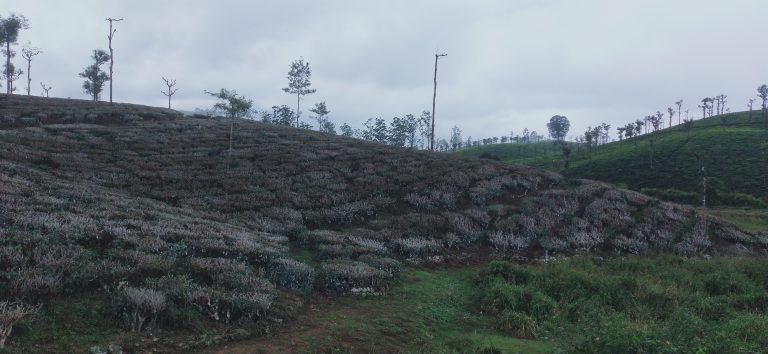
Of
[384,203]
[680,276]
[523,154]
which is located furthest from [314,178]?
[523,154]

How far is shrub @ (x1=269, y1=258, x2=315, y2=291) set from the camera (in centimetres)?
1070

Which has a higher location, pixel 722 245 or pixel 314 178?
pixel 314 178

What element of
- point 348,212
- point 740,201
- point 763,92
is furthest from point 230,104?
point 763,92

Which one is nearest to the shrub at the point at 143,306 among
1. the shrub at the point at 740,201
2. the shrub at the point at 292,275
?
the shrub at the point at 292,275

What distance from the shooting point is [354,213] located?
19719 millimetres

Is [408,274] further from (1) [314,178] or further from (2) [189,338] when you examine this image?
(1) [314,178]

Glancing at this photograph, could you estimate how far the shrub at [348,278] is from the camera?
11.2m

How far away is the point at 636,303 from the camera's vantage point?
1140cm

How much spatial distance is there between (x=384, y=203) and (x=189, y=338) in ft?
47.4

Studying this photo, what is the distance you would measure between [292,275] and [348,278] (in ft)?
4.59

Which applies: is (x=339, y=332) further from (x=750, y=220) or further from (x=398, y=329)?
(x=750, y=220)

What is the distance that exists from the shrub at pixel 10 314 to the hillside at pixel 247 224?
0.23 meters

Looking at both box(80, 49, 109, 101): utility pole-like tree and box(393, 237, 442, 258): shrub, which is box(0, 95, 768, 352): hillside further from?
box(80, 49, 109, 101): utility pole-like tree

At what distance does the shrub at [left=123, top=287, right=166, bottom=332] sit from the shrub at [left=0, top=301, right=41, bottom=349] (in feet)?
4.09
